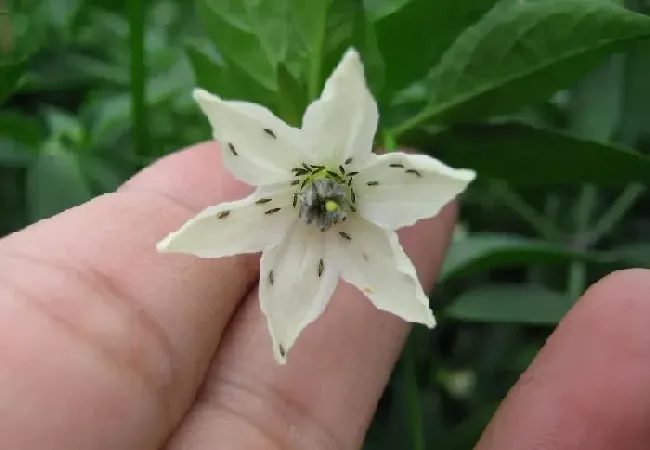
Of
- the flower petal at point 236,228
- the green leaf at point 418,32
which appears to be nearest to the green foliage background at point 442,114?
the green leaf at point 418,32

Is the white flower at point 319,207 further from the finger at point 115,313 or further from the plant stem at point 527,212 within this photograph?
the plant stem at point 527,212

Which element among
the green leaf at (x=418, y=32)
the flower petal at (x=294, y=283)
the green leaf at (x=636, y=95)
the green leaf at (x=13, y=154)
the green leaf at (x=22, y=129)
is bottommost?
the green leaf at (x=636, y=95)

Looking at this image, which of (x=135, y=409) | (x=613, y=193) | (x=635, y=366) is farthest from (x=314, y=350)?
(x=613, y=193)

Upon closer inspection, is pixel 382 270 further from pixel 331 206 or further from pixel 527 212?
pixel 527 212

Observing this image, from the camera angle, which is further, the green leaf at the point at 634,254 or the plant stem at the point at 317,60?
the green leaf at the point at 634,254

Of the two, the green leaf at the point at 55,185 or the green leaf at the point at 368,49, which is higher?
the green leaf at the point at 368,49

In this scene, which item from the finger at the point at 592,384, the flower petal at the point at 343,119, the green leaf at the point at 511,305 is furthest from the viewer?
the green leaf at the point at 511,305

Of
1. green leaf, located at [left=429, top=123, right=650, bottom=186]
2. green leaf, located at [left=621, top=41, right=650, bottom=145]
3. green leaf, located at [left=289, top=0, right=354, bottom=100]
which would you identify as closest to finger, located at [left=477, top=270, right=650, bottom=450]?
green leaf, located at [left=429, top=123, right=650, bottom=186]

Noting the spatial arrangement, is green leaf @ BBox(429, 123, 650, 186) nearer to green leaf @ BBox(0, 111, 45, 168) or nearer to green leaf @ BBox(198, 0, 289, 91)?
green leaf @ BBox(198, 0, 289, 91)
